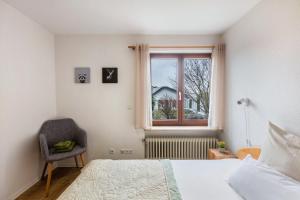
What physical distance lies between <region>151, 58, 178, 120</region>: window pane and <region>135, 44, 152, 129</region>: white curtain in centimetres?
31

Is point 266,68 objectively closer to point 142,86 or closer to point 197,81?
point 197,81

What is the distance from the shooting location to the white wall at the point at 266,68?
166 centimetres

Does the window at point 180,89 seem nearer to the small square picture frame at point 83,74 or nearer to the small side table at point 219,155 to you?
the small side table at point 219,155

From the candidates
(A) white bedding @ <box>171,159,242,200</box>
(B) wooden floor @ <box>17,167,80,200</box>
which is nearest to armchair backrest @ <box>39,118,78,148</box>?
(B) wooden floor @ <box>17,167,80,200</box>

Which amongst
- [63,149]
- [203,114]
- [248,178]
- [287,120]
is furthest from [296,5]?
[63,149]

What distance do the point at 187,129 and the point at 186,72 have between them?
107 cm

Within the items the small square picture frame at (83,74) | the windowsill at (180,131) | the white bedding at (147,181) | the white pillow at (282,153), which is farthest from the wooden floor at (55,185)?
the white pillow at (282,153)

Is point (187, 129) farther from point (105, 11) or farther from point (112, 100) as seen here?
point (105, 11)

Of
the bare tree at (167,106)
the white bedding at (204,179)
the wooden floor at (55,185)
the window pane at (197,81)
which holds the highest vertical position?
the window pane at (197,81)

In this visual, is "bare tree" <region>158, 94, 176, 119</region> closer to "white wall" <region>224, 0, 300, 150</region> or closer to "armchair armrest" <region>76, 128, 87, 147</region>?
"white wall" <region>224, 0, 300, 150</region>

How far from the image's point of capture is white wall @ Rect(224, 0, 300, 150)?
5.45 ft

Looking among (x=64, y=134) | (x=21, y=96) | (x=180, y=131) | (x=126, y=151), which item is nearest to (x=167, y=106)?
(x=180, y=131)

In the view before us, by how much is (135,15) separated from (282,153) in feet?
7.42

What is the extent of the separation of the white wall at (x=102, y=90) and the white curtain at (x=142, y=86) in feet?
0.48
